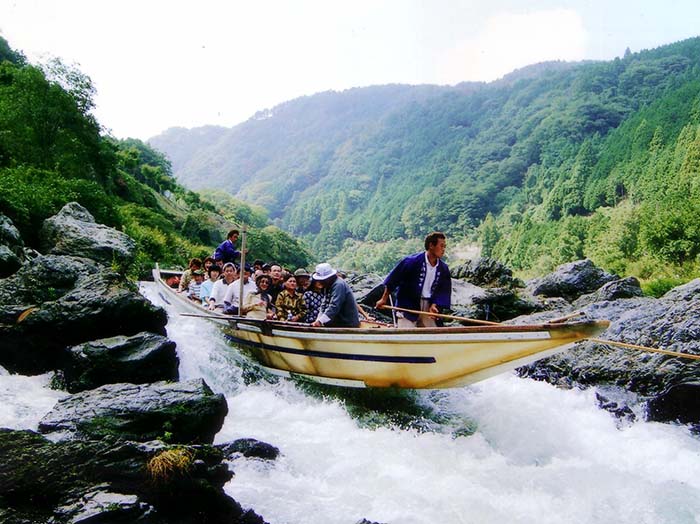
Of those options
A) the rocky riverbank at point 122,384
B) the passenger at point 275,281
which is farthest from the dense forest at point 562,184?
the passenger at point 275,281

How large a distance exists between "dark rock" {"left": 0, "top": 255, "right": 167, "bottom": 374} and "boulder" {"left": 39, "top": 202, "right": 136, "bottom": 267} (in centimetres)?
322

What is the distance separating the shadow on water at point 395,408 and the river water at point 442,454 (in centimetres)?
2

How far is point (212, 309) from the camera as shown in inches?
467

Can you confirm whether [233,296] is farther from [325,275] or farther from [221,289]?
[325,275]

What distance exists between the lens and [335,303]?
849cm

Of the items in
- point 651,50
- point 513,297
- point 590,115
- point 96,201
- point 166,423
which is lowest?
point 513,297

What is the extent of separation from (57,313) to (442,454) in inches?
252

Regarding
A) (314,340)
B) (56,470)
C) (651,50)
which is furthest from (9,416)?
(651,50)

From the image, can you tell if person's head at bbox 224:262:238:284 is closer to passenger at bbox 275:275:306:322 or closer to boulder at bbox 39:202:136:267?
passenger at bbox 275:275:306:322

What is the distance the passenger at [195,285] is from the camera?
47.0 feet

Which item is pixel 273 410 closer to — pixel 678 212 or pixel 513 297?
pixel 513 297

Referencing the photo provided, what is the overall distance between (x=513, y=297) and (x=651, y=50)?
605ft

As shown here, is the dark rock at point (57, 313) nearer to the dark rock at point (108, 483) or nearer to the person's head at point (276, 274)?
the person's head at point (276, 274)

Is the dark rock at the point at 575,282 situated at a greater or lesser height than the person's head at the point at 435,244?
lesser
